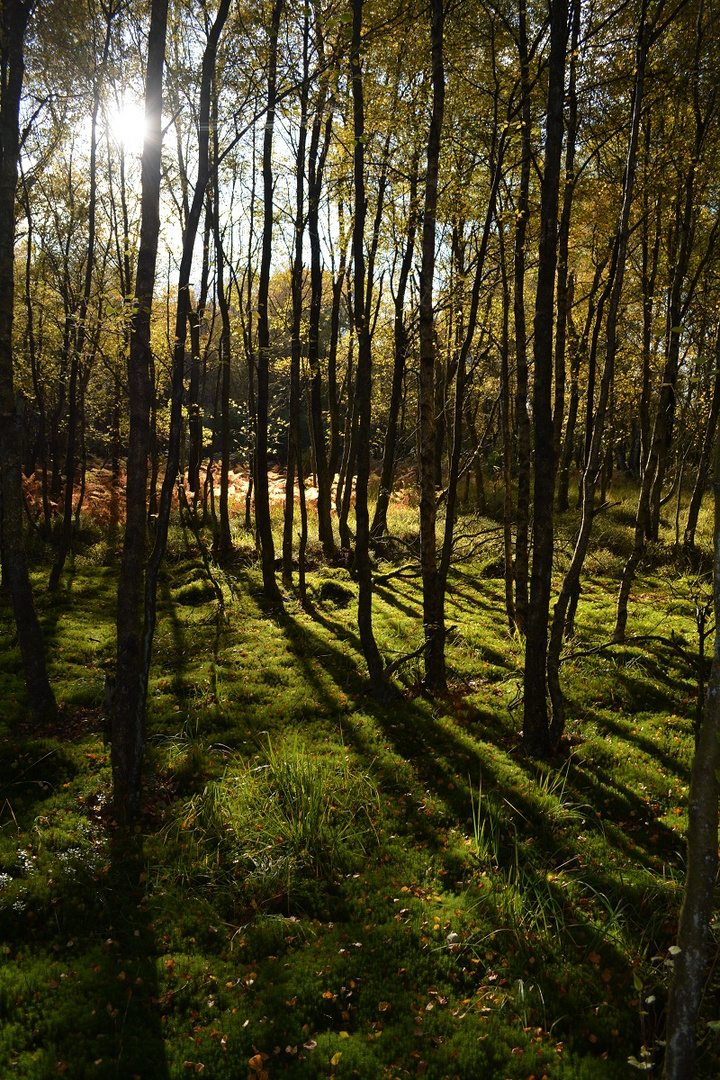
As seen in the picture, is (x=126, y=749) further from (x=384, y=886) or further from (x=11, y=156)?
(x=11, y=156)

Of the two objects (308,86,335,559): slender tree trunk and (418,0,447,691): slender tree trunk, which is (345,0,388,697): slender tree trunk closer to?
(418,0,447,691): slender tree trunk

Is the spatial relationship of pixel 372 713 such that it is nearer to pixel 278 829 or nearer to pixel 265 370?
pixel 278 829

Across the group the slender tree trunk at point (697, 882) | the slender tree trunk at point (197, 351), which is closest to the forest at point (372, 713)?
the slender tree trunk at point (697, 882)

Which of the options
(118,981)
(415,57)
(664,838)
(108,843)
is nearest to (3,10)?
(415,57)

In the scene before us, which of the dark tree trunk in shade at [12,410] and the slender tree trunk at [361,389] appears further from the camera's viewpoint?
the slender tree trunk at [361,389]

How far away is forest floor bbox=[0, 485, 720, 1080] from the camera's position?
3.70 meters

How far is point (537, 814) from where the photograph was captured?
226 inches

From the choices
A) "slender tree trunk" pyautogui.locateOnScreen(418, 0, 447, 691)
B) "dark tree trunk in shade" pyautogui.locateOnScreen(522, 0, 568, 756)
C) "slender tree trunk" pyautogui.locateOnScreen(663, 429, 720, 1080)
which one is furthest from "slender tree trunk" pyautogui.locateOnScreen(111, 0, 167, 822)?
"slender tree trunk" pyautogui.locateOnScreen(663, 429, 720, 1080)

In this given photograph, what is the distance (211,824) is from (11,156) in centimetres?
762

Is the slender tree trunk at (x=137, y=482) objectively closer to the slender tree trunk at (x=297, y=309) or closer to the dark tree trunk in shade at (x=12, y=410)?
the dark tree trunk in shade at (x=12, y=410)

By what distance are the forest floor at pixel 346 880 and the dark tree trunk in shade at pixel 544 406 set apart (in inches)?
27.9

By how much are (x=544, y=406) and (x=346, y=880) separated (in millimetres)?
4848

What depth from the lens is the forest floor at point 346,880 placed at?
370cm

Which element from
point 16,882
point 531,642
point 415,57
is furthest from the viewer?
point 415,57
